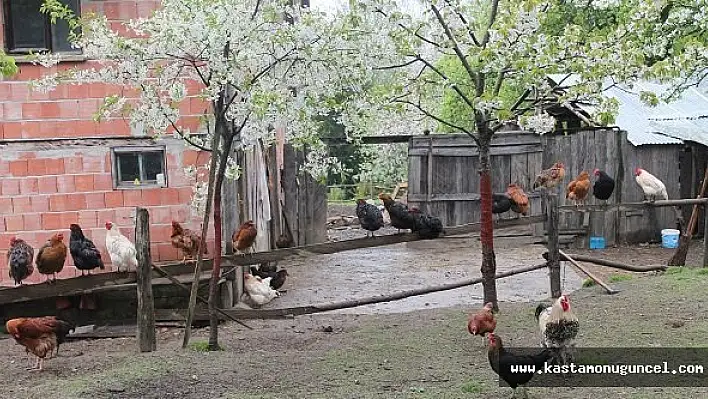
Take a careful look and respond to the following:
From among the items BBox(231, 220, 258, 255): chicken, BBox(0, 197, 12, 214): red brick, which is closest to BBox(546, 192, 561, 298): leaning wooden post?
BBox(231, 220, 258, 255): chicken

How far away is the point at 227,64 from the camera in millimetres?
6125

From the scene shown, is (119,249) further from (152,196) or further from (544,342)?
(544,342)

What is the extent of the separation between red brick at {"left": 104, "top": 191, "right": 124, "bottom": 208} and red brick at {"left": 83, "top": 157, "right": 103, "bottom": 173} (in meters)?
0.32

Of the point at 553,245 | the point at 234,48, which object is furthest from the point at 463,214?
the point at 234,48

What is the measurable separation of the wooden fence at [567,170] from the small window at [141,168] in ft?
24.1

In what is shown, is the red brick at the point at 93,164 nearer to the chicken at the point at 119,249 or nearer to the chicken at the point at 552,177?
the chicken at the point at 119,249

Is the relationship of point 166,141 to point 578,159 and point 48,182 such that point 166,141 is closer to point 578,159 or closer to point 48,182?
point 48,182

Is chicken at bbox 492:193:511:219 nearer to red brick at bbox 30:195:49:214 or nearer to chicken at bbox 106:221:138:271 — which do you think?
chicken at bbox 106:221:138:271

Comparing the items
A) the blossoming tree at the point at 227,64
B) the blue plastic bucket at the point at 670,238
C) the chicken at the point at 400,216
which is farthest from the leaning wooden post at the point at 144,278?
the blue plastic bucket at the point at 670,238

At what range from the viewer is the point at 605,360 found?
19.7 feet

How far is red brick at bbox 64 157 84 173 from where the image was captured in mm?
8773

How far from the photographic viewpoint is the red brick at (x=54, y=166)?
877 centimetres

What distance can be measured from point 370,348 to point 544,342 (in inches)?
70.9

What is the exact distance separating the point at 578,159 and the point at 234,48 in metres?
9.91
